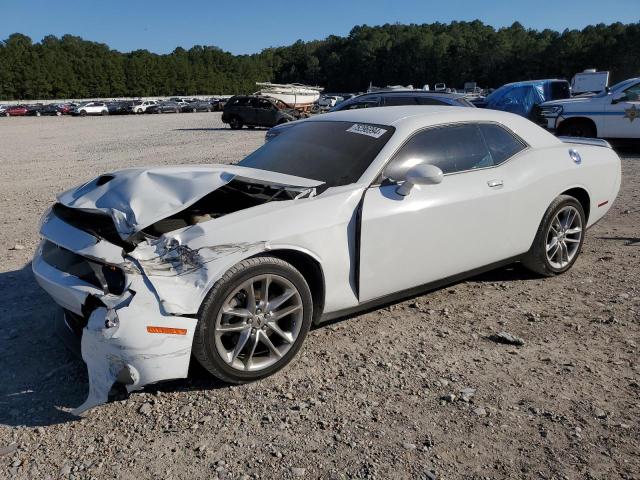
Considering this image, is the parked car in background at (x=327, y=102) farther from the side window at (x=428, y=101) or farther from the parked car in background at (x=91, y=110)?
the side window at (x=428, y=101)

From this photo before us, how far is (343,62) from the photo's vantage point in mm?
139125

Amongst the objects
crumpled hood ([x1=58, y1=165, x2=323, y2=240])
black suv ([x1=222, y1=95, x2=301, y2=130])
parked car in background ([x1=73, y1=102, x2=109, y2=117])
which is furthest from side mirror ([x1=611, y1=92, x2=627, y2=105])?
parked car in background ([x1=73, y1=102, x2=109, y2=117])

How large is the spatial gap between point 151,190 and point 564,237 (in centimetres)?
346

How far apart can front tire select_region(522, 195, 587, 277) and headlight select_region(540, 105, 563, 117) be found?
8323mm

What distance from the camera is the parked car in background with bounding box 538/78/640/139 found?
11.5 metres

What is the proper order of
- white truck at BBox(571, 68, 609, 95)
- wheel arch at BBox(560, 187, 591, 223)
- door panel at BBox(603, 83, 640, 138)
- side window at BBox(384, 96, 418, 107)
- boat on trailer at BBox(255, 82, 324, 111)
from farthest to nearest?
boat on trailer at BBox(255, 82, 324, 111)
white truck at BBox(571, 68, 609, 95)
side window at BBox(384, 96, 418, 107)
door panel at BBox(603, 83, 640, 138)
wheel arch at BBox(560, 187, 591, 223)

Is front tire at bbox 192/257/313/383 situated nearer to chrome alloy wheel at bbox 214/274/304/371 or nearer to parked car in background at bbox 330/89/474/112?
chrome alloy wheel at bbox 214/274/304/371

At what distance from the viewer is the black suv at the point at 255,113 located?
25667mm

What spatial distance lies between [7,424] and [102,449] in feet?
1.87

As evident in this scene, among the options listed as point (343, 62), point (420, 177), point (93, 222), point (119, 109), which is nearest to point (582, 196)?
point (420, 177)

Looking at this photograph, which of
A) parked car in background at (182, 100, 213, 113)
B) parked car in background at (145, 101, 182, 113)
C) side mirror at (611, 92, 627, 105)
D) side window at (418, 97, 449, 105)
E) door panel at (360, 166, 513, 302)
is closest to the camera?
door panel at (360, 166, 513, 302)

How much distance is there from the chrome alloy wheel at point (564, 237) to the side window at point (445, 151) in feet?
3.11

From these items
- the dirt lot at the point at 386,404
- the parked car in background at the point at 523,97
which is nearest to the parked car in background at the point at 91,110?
the parked car in background at the point at 523,97

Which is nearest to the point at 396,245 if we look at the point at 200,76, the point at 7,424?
the point at 7,424
